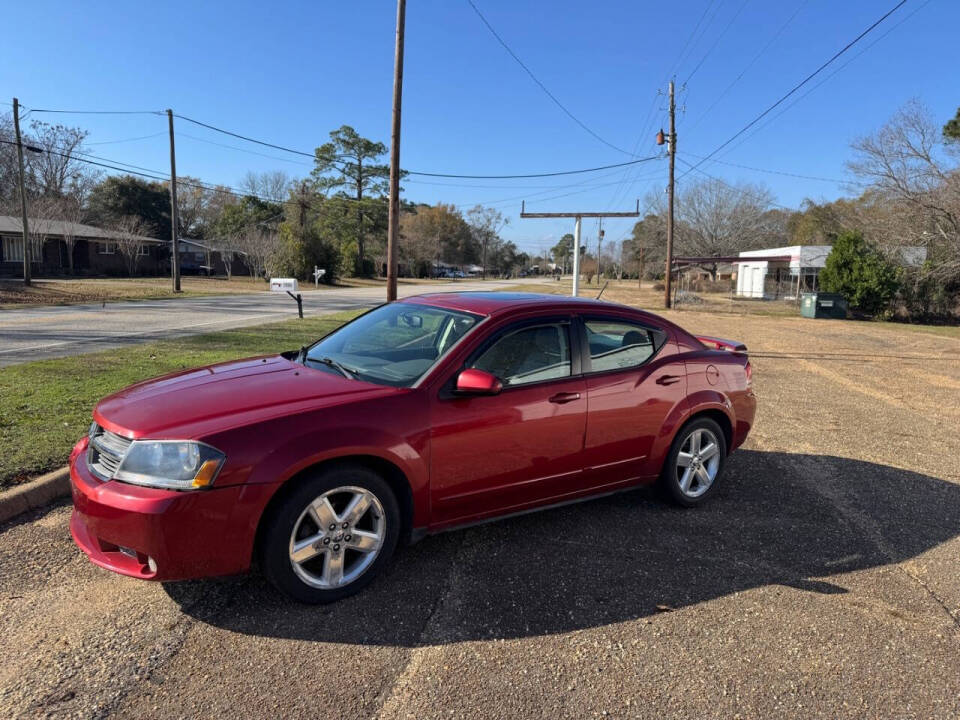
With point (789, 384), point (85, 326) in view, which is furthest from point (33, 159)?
point (789, 384)

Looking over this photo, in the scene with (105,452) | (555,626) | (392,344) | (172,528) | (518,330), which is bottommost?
(555,626)

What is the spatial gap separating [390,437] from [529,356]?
3.63ft

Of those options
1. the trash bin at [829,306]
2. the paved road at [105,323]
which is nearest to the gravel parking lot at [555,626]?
the paved road at [105,323]

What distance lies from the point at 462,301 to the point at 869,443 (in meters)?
5.10

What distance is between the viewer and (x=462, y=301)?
4.44 m

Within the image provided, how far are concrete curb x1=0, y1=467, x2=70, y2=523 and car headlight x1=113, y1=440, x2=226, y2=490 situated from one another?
177 cm

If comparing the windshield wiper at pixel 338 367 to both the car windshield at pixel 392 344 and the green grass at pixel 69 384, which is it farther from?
the green grass at pixel 69 384

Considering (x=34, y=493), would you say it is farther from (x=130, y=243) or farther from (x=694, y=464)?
(x=130, y=243)

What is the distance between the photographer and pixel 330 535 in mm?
3150

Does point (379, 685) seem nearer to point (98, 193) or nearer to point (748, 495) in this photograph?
point (748, 495)

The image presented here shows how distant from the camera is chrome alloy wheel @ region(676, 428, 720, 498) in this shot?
462cm

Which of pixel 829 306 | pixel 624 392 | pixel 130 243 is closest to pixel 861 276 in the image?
pixel 829 306

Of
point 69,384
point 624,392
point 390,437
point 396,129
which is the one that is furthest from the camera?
point 396,129

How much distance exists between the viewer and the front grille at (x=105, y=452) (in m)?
3.03
